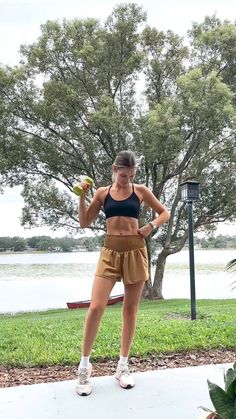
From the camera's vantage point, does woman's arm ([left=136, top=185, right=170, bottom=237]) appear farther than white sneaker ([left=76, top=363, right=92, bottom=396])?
Yes

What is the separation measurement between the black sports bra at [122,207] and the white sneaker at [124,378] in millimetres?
882

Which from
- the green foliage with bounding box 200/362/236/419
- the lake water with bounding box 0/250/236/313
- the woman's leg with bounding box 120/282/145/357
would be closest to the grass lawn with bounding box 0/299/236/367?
the woman's leg with bounding box 120/282/145/357

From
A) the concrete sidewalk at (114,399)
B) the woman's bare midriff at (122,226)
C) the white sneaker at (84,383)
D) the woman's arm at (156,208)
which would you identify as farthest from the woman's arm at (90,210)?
the concrete sidewalk at (114,399)

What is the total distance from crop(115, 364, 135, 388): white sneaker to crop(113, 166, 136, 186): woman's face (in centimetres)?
106

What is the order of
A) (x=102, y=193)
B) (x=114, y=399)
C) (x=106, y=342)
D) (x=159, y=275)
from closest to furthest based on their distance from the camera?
(x=114, y=399) → (x=102, y=193) → (x=106, y=342) → (x=159, y=275)

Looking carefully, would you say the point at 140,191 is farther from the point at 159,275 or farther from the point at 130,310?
the point at 159,275

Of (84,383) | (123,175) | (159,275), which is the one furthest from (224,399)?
(159,275)

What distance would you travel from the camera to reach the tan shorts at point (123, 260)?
2549mm

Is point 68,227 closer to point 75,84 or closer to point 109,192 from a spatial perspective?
point 75,84

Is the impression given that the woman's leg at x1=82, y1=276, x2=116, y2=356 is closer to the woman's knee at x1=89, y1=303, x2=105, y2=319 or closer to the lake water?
the woman's knee at x1=89, y1=303, x2=105, y2=319

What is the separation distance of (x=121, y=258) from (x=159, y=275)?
1193 centimetres

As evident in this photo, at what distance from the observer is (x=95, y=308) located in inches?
97.5

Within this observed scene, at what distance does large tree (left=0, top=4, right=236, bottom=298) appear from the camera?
37.8 ft

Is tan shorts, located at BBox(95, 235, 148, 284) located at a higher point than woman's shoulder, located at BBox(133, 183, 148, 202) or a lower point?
lower
